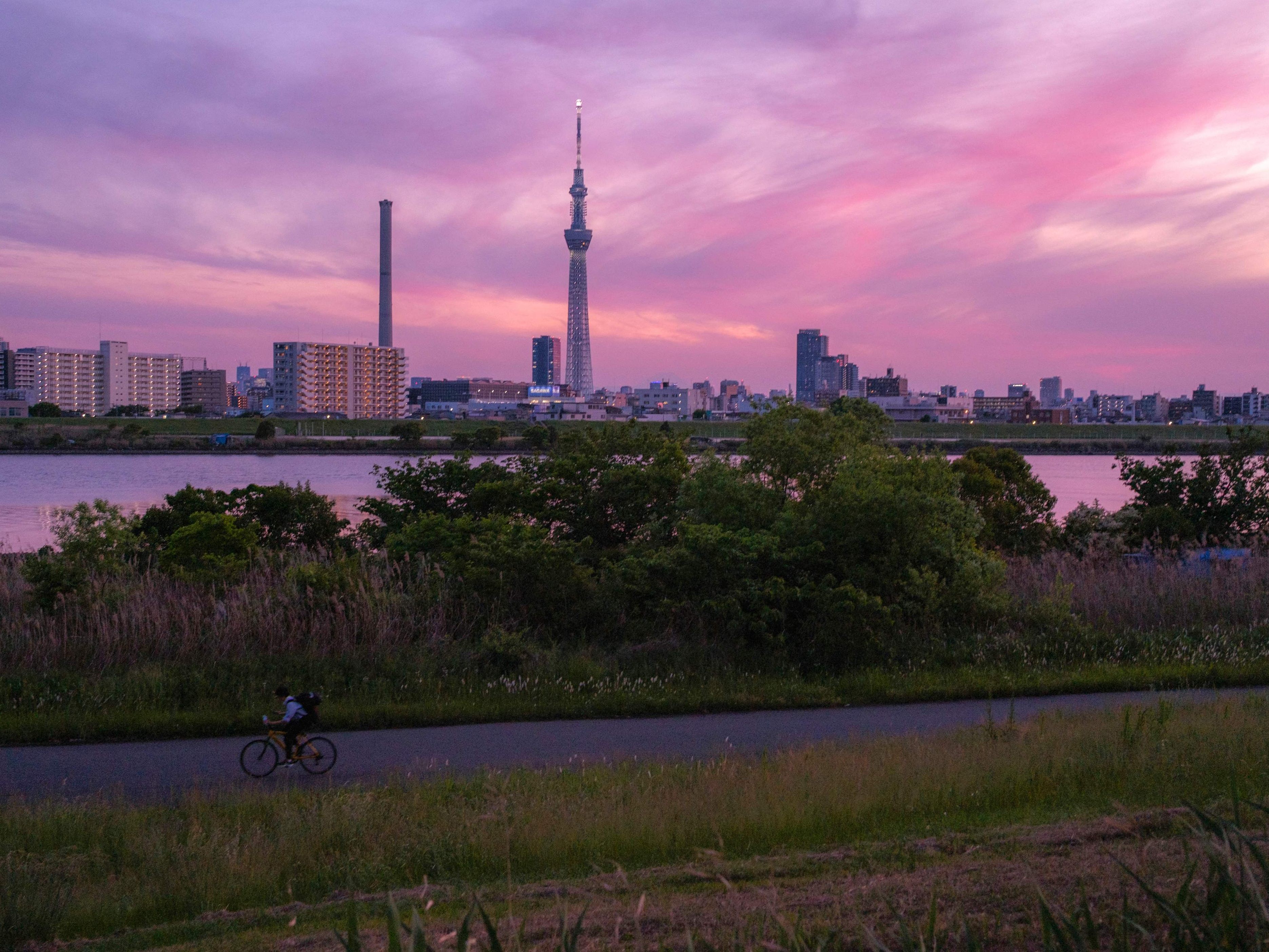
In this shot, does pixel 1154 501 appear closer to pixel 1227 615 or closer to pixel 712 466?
pixel 1227 615

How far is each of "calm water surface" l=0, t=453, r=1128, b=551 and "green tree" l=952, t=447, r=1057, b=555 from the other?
16.2m

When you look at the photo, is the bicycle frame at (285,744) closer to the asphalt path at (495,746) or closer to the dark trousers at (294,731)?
the dark trousers at (294,731)

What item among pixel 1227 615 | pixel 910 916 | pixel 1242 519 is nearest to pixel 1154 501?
pixel 1242 519

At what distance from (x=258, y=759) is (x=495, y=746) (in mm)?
2135

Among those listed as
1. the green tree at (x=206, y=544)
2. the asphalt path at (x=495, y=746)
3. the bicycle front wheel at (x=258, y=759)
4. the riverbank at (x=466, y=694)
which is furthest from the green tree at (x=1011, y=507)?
the bicycle front wheel at (x=258, y=759)

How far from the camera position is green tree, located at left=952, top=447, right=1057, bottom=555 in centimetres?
2383

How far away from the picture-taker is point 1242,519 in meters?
23.4

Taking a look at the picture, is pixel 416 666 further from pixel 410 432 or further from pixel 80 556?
pixel 410 432

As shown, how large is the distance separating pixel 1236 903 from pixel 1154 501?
78.3 feet

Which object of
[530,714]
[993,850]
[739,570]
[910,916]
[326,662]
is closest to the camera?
[910,916]

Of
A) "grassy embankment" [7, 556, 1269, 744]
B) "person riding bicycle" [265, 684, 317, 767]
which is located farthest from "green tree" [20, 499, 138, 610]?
"person riding bicycle" [265, 684, 317, 767]

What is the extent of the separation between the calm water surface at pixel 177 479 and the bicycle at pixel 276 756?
15.7m

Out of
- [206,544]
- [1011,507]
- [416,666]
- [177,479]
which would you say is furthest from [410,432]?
[416,666]

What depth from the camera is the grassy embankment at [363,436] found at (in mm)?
106188
